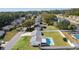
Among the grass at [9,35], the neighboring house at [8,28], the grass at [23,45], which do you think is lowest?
the grass at [23,45]

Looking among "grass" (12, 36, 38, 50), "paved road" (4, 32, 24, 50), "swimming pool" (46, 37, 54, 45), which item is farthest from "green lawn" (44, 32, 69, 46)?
"paved road" (4, 32, 24, 50)

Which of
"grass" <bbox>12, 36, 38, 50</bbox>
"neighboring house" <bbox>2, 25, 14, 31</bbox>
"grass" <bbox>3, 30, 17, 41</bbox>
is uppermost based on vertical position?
"neighboring house" <bbox>2, 25, 14, 31</bbox>

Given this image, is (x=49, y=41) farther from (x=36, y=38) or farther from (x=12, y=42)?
(x=12, y=42)

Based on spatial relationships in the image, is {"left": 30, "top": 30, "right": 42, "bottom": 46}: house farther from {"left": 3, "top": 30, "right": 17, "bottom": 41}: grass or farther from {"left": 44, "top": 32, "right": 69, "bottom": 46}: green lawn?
{"left": 3, "top": 30, "right": 17, "bottom": 41}: grass

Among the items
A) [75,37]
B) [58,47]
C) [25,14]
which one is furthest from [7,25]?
[75,37]

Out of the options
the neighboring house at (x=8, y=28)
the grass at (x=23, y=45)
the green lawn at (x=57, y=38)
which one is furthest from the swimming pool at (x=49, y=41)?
the neighboring house at (x=8, y=28)

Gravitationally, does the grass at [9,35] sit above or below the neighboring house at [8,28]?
below

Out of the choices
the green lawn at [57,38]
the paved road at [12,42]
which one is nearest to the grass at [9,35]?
the paved road at [12,42]

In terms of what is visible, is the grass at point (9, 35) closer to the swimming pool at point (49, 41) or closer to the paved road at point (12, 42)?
the paved road at point (12, 42)

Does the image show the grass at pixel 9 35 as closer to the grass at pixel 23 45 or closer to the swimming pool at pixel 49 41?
the grass at pixel 23 45

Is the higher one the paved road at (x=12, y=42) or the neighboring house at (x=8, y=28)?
the neighboring house at (x=8, y=28)

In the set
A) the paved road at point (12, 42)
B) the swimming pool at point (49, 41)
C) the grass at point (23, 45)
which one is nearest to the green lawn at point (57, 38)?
the swimming pool at point (49, 41)

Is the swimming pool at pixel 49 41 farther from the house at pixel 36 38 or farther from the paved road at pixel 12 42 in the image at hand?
the paved road at pixel 12 42
